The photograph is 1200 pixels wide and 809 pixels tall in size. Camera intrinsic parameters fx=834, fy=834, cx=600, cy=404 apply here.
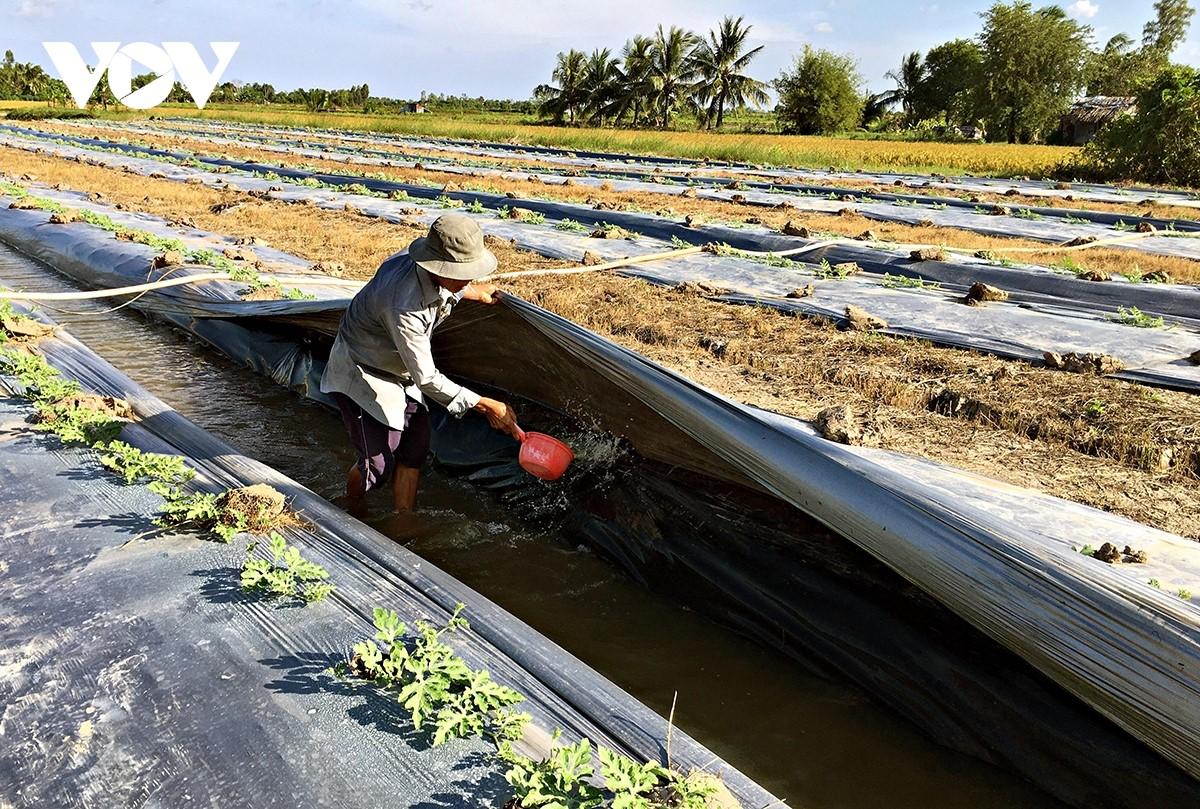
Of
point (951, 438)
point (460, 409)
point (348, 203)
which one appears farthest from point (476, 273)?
point (348, 203)

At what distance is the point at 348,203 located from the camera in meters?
11.9

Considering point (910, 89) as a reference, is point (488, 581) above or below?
below

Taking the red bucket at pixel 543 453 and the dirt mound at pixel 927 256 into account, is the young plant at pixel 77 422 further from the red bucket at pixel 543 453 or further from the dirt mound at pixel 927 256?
the dirt mound at pixel 927 256

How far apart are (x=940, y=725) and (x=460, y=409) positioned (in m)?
2.07

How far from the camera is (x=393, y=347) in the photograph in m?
3.47

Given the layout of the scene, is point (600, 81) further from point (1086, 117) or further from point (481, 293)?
point (481, 293)

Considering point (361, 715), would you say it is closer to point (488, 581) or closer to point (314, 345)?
point (488, 581)

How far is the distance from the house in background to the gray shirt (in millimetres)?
33847

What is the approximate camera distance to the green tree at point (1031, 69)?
3269 centimetres

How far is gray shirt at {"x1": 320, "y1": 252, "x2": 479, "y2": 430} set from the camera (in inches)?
125

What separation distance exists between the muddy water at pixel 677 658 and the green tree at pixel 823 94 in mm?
36442

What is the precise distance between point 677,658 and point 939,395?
7.54 ft

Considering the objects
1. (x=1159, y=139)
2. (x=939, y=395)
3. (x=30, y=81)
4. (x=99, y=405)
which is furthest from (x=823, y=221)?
(x=30, y=81)

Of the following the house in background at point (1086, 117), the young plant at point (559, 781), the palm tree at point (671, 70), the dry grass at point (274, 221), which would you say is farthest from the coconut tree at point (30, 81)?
the young plant at point (559, 781)
